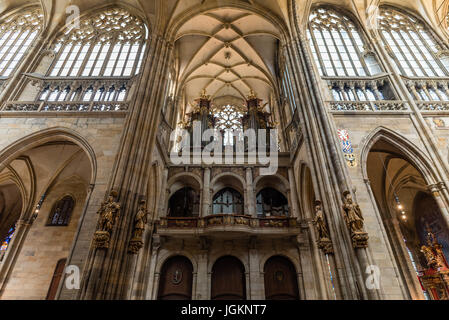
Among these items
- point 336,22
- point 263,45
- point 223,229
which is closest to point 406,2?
point 336,22

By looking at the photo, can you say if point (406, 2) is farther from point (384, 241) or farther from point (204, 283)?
point (204, 283)

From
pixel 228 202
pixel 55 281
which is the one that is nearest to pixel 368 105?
pixel 228 202

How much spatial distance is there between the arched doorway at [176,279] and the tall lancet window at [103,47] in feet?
32.4

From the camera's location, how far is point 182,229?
40.2ft

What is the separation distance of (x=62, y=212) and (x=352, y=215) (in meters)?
14.8

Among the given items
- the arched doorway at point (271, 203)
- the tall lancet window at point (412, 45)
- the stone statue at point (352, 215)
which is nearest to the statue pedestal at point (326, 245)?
the stone statue at point (352, 215)

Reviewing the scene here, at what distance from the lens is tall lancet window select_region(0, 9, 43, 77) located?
12.9 m

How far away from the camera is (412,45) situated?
1427 centimetres

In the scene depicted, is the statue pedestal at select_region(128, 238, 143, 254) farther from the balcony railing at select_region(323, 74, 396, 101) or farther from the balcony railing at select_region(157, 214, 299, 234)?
the balcony railing at select_region(323, 74, 396, 101)

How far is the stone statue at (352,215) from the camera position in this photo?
7.36 metres

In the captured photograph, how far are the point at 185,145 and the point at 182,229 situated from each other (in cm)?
577

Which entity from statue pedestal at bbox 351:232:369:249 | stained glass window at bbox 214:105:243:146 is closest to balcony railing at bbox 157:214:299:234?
statue pedestal at bbox 351:232:369:249

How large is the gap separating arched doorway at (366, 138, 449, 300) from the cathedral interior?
0.09m

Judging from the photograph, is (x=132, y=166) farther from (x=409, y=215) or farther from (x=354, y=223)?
(x=409, y=215)
